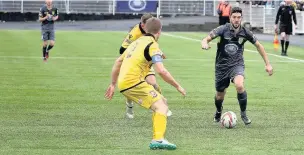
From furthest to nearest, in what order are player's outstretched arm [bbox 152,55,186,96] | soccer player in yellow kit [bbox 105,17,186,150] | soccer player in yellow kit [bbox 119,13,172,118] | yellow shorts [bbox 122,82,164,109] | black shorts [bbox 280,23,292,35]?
1. black shorts [bbox 280,23,292,35]
2. soccer player in yellow kit [bbox 119,13,172,118]
3. yellow shorts [bbox 122,82,164,109]
4. soccer player in yellow kit [bbox 105,17,186,150]
5. player's outstretched arm [bbox 152,55,186,96]

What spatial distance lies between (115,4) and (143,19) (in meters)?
47.2

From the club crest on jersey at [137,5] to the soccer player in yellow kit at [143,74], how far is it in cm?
4861

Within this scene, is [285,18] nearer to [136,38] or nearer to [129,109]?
[129,109]

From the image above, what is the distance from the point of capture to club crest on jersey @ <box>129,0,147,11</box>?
60.3 metres

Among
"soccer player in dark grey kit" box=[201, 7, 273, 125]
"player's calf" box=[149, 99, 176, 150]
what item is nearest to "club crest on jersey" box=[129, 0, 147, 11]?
"soccer player in dark grey kit" box=[201, 7, 273, 125]

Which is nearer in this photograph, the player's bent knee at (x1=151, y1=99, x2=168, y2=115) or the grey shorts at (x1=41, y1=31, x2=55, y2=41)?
the player's bent knee at (x1=151, y1=99, x2=168, y2=115)

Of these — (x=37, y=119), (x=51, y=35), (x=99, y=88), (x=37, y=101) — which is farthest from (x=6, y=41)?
(x=37, y=119)

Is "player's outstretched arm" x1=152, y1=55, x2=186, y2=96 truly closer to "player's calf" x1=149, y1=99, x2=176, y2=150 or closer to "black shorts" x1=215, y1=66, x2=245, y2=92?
"player's calf" x1=149, y1=99, x2=176, y2=150

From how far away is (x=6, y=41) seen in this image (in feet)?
126

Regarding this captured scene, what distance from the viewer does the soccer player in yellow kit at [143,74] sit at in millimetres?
11414

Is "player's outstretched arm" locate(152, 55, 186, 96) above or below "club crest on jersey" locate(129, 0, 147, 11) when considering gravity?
above

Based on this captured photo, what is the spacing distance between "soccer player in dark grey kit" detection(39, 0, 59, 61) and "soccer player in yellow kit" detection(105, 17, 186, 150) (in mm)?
17220

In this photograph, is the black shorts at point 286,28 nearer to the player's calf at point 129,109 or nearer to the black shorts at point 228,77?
the player's calf at point 129,109

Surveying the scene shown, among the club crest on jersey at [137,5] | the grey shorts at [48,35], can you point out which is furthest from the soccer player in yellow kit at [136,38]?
Result: the club crest on jersey at [137,5]
